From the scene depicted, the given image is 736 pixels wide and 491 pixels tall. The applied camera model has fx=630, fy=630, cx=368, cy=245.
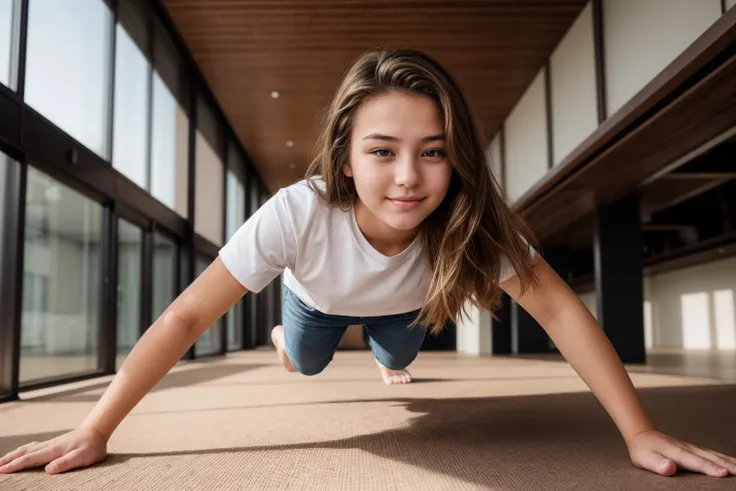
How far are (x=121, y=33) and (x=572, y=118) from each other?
3.31m

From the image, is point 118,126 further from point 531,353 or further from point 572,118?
point 531,353

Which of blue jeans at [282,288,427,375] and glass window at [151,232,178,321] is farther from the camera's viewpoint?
glass window at [151,232,178,321]

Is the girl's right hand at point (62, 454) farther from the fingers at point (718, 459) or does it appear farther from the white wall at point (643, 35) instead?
the white wall at point (643, 35)

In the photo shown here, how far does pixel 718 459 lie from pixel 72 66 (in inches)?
141

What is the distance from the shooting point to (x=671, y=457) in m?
1.08

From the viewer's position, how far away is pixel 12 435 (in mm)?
1626

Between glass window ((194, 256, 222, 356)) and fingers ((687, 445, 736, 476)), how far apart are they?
5.91 metres

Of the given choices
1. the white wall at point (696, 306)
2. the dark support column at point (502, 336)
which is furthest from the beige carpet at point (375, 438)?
the white wall at point (696, 306)

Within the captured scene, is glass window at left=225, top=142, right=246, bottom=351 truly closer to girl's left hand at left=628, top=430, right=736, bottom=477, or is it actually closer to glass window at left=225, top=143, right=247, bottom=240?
glass window at left=225, top=143, right=247, bottom=240

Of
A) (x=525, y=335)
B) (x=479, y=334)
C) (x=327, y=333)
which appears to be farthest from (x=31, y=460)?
(x=479, y=334)

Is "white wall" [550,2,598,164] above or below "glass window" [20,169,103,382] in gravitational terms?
above

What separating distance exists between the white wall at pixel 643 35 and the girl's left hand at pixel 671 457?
2.22 m

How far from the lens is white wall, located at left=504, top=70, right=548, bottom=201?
567cm

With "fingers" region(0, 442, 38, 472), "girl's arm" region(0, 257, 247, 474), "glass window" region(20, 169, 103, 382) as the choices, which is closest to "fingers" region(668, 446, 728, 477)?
"girl's arm" region(0, 257, 247, 474)
